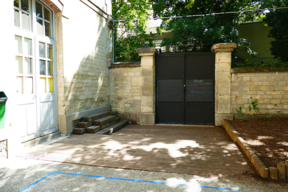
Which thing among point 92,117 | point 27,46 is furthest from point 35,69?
point 92,117

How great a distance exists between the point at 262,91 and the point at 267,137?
2873 millimetres

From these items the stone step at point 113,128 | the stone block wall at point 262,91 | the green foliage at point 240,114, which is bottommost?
the stone step at point 113,128

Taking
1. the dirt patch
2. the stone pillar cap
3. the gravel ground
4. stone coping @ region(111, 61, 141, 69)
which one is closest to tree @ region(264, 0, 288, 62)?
the stone pillar cap

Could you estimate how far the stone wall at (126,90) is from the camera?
8.69 meters

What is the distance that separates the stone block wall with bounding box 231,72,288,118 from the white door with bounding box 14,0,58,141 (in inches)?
249

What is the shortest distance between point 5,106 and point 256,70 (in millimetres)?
7855

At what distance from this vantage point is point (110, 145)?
530cm

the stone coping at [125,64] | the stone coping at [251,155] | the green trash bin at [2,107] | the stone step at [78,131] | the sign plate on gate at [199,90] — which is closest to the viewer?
the stone coping at [251,155]

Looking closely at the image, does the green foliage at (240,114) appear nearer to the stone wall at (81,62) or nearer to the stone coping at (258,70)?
the stone coping at (258,70)

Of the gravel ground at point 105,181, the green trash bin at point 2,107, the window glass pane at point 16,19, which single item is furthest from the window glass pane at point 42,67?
the gravel ground at point 105,181

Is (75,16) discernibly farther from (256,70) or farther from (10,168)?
(256,70)

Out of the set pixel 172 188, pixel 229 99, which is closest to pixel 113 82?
pixel 229 99

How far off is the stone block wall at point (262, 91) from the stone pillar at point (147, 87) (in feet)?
10.0

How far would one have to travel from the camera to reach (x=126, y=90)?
8.83m
